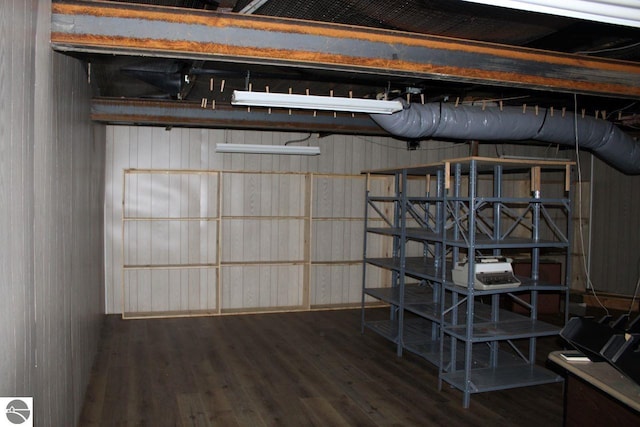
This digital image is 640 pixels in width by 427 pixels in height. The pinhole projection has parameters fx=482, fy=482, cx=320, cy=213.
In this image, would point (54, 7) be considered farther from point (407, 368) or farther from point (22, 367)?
point (407, 368)

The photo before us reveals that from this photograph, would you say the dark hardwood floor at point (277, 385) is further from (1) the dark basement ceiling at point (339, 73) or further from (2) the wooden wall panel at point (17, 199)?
(1) the dark basement ceiling at point (339, 73)

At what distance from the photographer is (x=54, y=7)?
2.35 m

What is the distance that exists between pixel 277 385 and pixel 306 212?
365 centimetres

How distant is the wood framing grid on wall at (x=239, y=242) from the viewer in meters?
7.33

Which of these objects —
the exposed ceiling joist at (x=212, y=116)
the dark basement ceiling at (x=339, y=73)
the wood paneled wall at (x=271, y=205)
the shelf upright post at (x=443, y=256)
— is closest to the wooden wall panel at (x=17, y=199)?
the dark basement ceiling at (x=339, y=73)

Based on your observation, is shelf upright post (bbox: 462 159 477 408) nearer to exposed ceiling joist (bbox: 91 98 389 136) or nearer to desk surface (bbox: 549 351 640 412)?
desk surface (bbox: 549 351 640 412)

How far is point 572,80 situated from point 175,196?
5.84m

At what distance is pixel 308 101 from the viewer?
12.7 feet

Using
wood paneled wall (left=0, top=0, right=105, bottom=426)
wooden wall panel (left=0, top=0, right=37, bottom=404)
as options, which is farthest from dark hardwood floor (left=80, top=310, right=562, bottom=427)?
wooden wall panel (left=0, top=0, right=37, bottom=404)

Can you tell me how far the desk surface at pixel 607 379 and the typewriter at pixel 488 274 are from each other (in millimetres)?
1468

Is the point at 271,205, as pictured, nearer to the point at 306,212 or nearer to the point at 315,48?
the point at 306,212

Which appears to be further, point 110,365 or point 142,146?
point 142,146

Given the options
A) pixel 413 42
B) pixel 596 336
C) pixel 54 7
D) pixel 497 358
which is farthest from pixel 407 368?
pixel 54 7

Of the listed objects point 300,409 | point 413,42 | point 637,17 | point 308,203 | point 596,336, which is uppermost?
point 413,42
